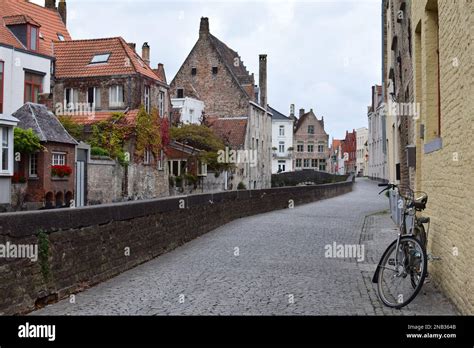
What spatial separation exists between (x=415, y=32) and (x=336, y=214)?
1163 cm

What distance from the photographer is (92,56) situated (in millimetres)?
37500

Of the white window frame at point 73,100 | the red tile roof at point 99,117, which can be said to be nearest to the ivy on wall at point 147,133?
the red tile roof at point 99,117

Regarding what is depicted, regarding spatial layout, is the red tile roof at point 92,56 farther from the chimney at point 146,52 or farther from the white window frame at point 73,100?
the chimney at point 146,52

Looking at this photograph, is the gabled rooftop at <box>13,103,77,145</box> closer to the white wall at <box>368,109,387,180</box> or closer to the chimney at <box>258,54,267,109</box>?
the chimney at <box>258,54,267,109</box>

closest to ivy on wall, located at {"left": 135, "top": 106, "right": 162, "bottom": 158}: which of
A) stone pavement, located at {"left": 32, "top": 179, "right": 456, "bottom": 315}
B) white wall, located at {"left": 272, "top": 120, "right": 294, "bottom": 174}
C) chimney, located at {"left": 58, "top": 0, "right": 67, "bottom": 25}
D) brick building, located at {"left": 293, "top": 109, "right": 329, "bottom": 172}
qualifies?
chimney, located at {"left": 58, "top": 0, "right": 67, "bottom": 25}

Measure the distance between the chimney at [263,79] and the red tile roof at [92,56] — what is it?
22.8 m

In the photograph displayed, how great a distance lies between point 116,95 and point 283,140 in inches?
2065

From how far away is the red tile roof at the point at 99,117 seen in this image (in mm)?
33844

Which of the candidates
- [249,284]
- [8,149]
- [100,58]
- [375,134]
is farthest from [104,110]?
[375,134]

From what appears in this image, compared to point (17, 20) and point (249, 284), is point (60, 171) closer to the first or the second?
point (17, 20)

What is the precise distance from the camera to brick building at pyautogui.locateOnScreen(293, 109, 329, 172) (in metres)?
90.3

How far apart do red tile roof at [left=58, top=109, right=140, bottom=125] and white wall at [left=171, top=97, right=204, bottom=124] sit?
48.6 ft
